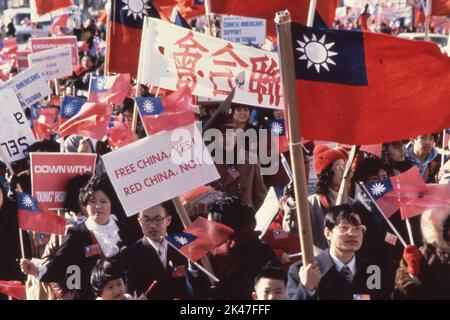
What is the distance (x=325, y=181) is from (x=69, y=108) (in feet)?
7.66

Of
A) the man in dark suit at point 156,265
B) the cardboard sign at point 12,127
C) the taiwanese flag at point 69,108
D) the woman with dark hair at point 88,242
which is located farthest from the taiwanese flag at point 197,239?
the taiwanese flag at point 69,108

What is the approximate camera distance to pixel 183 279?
18.4 ft

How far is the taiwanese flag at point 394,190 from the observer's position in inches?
229

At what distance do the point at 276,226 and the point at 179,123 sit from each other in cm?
121

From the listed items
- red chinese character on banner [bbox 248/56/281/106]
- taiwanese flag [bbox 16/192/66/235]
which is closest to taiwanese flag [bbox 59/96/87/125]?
red chinese character on banner [bbox 248/56/281/106]

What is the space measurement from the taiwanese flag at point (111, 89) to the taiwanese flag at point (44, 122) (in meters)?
0.48

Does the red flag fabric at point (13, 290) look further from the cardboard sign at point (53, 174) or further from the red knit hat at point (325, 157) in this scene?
the red knit hat at point (325, 157)

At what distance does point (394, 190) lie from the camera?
5.89 m

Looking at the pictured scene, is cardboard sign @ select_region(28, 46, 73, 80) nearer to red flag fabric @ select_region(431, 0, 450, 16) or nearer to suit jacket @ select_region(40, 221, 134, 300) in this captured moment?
red flag fabric @ select_region(431, 0, 450, 16)

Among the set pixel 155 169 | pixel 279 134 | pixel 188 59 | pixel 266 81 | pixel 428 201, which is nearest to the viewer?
pixel 155 169

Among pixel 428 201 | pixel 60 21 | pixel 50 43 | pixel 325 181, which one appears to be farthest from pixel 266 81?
pixel 60 21

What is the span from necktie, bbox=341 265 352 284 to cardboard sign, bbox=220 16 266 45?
688 centimetres

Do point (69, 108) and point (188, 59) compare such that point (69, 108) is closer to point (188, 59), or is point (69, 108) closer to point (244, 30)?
point (188, 59)

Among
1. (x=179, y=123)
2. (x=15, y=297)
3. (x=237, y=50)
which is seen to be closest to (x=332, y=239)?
(x=179, y=123)
